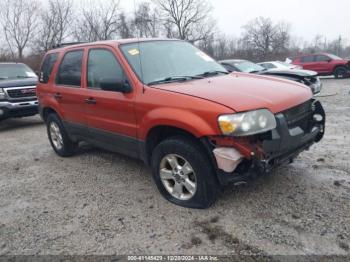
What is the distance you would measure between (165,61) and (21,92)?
596 cm

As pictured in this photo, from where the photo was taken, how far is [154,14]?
44.6m

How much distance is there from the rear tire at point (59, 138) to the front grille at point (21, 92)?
3307 millimetres

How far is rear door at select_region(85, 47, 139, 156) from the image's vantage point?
4109 millimetres

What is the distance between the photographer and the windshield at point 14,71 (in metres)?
9.69

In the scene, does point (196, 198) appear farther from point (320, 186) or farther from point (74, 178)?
point (74, 178)

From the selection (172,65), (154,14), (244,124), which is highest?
(154,14)

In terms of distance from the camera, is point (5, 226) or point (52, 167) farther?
point (52, 167)

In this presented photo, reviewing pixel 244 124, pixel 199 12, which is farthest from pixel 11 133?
pixel 199 12

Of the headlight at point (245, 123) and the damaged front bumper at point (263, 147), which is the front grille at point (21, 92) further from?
the headlight at point (245, 123)

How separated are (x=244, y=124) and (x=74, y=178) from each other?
2.82 meters

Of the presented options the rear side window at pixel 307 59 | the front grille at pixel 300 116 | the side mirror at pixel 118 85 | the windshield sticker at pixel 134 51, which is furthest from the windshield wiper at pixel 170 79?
the rear side window at pixel 307 59

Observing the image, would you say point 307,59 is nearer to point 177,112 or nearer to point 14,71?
point 14,71

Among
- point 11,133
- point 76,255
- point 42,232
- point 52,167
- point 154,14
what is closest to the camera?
point 76,255

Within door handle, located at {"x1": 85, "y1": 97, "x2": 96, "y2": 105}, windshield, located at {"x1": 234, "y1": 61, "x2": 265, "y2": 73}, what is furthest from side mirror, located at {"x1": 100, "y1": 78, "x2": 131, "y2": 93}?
windshield, located at {"x1": 234, "y1": 61, "x2": 265, "y2": 73}
